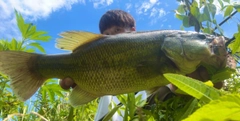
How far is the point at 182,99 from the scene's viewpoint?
2.25 feet

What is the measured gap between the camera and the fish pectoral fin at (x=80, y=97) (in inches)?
34.7

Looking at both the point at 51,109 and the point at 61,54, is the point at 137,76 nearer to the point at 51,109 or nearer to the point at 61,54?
the point at 61,54

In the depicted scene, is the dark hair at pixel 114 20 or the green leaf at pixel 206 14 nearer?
the green leaf at pixel 206 14

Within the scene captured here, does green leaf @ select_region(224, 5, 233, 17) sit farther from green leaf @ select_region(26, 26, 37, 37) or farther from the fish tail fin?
→ green leaf @ select_region(26, 26, 37, 37)

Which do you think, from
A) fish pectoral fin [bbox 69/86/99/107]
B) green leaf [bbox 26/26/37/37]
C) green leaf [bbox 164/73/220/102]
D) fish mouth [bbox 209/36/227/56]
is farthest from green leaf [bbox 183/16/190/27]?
green leaf [bbox 26/26/37/37]

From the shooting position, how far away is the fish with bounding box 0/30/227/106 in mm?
775

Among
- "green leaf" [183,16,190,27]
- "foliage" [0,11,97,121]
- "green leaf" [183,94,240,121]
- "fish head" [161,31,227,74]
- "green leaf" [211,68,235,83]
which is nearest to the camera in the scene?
"green leaf" [183,94,240,121]

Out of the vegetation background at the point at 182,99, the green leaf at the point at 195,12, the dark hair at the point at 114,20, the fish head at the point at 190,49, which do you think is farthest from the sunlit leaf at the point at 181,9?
the dark hair at the point at 114,20

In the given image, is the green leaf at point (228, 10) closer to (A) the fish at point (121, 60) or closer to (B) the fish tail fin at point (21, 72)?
(A) the fish at point (121, 60)

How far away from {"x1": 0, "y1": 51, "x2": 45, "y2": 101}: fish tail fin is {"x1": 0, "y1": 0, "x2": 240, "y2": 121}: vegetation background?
8 centimetres

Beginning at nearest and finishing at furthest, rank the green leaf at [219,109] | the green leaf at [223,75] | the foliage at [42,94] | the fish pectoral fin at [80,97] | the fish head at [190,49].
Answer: the green leaf at [219,109] → the green leaf at [223,75] → the fish head at [190,49] → the fish pectoral fin at [80,97] → the foliage at [42,94]

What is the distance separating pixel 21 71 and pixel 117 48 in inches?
14.3

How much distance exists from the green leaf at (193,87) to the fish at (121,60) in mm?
403

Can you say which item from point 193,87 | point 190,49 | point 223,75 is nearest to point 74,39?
point 190,49
